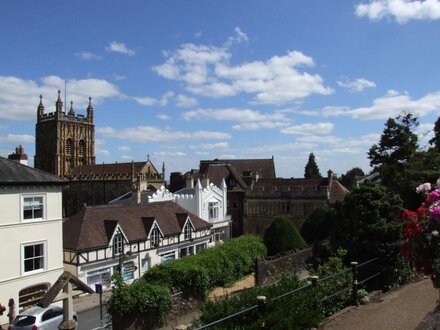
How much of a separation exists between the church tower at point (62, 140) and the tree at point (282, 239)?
6913 cm

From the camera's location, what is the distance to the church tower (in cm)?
9275

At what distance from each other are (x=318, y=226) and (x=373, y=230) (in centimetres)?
2251

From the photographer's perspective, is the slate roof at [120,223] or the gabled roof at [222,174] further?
the gabled roof at [222,174]

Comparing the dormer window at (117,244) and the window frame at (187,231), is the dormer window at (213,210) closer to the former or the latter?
the window frame at (187,231)

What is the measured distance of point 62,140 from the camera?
93188 mm

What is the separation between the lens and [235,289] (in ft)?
87.6

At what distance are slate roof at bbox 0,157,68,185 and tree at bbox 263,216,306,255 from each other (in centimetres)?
1646

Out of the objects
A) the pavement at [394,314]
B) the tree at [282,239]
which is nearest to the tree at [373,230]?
the pavement at [394,314]

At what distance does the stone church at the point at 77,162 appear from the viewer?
251 ft

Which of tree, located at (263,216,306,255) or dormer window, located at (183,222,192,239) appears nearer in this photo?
tree, located at (263,216,306,255)

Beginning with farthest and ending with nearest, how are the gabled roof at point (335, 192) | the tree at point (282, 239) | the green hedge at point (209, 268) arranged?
the gabled roof at point (335, 192) < the tree at point (282, 239) < the green hedge at point (209, 268)

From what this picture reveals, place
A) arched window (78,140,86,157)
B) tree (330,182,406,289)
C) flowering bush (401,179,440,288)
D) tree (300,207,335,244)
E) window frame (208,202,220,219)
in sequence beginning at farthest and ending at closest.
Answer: arched window (78,140,86,157), window frame (208,202,220,219), tree (300,207,335,244), tree (330,182,406,289), flowering bush (401,179,440,288)

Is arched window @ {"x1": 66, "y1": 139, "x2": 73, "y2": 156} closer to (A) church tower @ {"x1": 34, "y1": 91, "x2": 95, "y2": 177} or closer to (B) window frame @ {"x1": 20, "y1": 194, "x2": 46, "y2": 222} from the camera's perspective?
(A) church tower @ {"x1": 34, "y1": 91, "x2": 95, "y2": 177}

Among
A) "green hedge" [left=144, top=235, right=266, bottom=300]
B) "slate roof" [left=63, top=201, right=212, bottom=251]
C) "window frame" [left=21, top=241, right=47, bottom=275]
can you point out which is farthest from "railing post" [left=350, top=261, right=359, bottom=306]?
"slate roof" [left=63, top=201, right=212, bottom=251]
